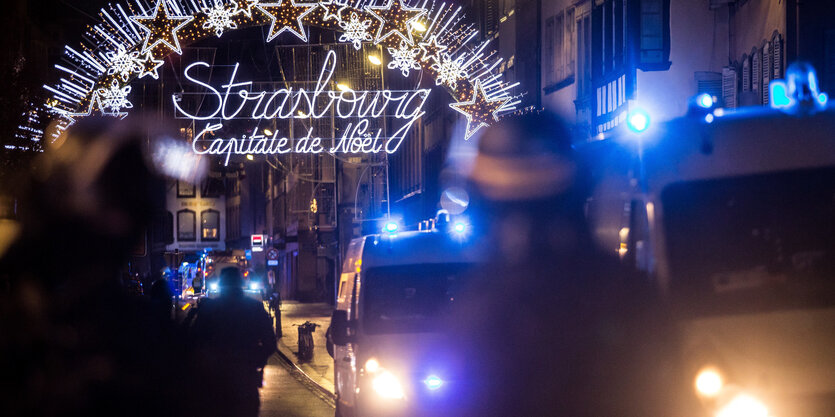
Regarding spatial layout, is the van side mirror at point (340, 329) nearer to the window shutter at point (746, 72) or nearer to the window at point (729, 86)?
the window shutter at point (746, 72)

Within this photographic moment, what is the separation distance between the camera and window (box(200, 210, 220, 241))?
123562 millimetres

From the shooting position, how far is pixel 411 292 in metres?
10.5

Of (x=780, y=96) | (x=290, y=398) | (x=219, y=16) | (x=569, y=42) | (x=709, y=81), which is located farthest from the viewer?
(x=569, y=42)

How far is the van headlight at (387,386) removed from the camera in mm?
8728

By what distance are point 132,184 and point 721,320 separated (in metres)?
3.63

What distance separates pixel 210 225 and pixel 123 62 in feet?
355

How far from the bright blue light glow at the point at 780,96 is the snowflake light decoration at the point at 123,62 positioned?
12.5 metres

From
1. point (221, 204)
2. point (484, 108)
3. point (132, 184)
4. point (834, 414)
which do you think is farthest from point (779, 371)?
point (221, 204)

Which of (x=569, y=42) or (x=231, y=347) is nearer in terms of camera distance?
(x=231, y=347)

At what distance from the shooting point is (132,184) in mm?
5047

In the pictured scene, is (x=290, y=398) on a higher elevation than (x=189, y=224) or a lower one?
lower

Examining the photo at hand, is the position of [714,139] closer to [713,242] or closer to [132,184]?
[713,242]

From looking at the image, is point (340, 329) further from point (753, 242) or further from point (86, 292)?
point (86, 292)

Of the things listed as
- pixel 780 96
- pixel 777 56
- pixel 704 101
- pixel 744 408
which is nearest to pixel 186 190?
pixel 777 56
